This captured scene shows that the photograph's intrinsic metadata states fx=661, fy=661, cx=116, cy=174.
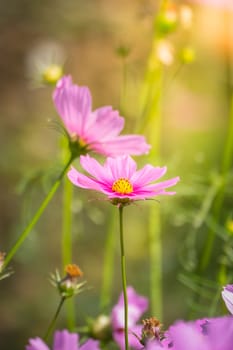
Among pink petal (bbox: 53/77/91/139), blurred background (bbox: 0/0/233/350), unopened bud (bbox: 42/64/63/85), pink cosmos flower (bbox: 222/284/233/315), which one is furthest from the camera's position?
blurred background (bbox: 0/0/233/350)

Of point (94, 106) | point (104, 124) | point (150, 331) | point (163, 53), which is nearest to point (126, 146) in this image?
point (104, 124)

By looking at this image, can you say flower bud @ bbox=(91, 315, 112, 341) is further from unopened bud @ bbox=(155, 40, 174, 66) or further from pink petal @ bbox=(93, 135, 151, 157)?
unopened bud @ bbox=(155, 40, 174, 66)

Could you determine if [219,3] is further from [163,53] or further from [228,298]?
[228,298]

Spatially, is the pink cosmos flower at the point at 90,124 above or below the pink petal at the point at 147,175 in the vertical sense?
above

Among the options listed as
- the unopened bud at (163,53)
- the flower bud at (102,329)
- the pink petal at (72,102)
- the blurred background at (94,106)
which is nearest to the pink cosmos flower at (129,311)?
the flower bud at (102,329)

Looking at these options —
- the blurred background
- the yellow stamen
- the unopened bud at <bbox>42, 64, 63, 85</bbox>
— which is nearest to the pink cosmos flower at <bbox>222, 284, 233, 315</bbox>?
the yellow stamen

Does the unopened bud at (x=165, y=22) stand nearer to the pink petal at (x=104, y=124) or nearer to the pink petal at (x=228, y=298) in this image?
the pink petal at (x=104, y=124)
